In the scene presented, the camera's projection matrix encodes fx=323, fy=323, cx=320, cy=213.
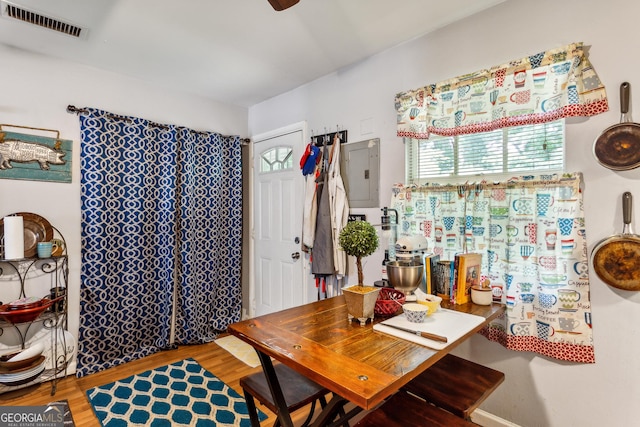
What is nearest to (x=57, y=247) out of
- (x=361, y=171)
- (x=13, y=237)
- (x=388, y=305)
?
(x=13, y=237)

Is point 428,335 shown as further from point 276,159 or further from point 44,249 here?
point 44,249

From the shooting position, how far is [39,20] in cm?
203

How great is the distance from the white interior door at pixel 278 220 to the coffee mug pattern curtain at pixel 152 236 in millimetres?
243

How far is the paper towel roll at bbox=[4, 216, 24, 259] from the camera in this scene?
2.18 meters

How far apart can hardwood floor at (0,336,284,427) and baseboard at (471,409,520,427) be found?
1077 millimetres

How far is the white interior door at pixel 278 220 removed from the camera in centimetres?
313

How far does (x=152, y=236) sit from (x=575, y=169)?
317 centimetres

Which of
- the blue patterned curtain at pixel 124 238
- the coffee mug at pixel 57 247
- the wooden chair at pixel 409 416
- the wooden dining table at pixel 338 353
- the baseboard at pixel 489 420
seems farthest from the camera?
the blue patterned curtain at pixel 124 238

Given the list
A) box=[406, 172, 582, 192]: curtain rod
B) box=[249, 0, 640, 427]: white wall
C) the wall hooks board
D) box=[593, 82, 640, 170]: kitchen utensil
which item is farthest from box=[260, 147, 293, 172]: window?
box=[593, 82, 640, 170]: kitchen utensil

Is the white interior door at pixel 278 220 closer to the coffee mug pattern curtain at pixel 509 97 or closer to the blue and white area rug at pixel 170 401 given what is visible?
the blue and white area rug at pixel 170 401

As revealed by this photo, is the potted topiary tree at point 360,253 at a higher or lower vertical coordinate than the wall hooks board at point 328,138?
lower

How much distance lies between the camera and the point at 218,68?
2.70 m

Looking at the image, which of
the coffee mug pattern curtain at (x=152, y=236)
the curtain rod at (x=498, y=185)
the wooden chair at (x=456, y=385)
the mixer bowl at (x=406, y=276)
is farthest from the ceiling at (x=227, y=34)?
the wooden chair at (x=456, y=385)

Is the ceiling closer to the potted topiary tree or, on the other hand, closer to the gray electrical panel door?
the gray electrical panel door
